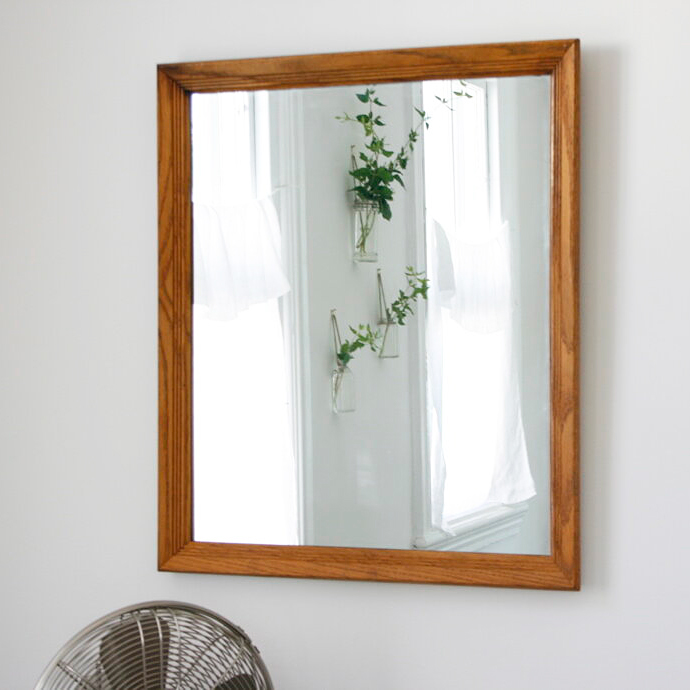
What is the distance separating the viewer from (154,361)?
1.77 metres

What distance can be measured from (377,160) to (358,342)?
1.06 ft

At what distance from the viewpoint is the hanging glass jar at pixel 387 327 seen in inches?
65.3

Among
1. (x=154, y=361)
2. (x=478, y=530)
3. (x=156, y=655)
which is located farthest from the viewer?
(x=154, y=361)

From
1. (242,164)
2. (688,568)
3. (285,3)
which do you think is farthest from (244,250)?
(688,568)

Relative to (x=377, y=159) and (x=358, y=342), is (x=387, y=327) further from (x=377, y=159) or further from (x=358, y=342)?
(x=377, y=159)

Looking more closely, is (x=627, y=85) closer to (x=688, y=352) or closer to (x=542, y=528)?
(x=688, y=352)

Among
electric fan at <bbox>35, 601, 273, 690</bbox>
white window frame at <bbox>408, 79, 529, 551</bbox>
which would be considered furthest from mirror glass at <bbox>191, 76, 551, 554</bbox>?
electric fan at <bbox>35, 601, 273, 690</bbox>

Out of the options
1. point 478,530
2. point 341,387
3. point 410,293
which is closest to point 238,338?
point 341,387

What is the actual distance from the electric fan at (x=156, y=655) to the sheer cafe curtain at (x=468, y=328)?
0.41 meters

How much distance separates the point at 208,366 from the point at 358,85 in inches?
22.6

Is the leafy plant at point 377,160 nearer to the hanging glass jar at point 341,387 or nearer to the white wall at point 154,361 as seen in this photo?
the white wall at point 154,361

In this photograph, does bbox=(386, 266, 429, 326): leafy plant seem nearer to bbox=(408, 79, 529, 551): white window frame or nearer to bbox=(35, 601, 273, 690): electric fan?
bbox=(408, 79, 529, 551): white window frame

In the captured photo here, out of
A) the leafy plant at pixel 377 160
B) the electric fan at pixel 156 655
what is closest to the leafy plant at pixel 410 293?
the leafy plant at pixel 377 160

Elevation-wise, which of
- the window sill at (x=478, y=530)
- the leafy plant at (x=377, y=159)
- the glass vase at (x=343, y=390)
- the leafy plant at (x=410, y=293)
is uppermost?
the leafy plant at (x=377, y=159)
